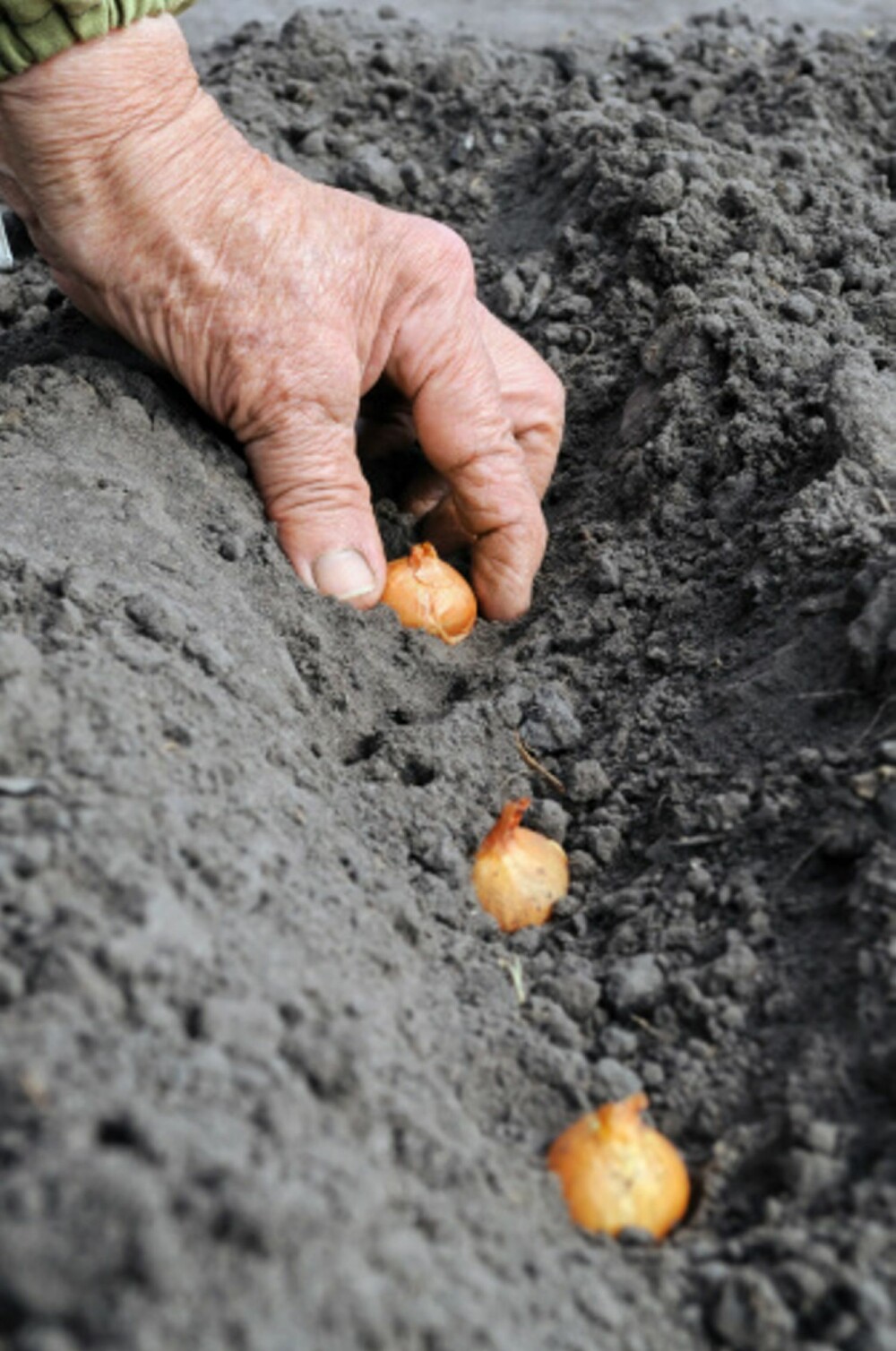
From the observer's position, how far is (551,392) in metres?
3.19

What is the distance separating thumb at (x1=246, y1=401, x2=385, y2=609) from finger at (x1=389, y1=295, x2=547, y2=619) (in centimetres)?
19

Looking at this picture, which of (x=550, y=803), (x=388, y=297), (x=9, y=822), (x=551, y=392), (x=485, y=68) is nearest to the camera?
(x=9, y=822)

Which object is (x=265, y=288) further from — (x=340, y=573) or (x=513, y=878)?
(x=513, y=878)

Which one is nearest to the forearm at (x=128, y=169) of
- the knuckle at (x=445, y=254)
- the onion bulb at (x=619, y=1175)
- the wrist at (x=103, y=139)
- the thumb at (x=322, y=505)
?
the wrist at (x=103, y=139)

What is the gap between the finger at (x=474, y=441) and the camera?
293cm

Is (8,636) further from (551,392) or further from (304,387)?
(551,392)

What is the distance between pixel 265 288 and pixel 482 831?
1.16 meters

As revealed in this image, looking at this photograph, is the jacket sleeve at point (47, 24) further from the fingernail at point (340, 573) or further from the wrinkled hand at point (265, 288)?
the fingernail at point (340, 573)

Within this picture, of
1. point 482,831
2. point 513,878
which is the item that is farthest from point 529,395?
point 513,878

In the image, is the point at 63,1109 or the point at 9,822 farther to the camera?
the point at 9,822

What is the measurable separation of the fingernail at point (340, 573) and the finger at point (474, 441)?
32 cm

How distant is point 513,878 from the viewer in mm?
2221

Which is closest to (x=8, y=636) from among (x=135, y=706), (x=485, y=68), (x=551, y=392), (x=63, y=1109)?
(x=135, y=706)

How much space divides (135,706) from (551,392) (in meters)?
1.53
